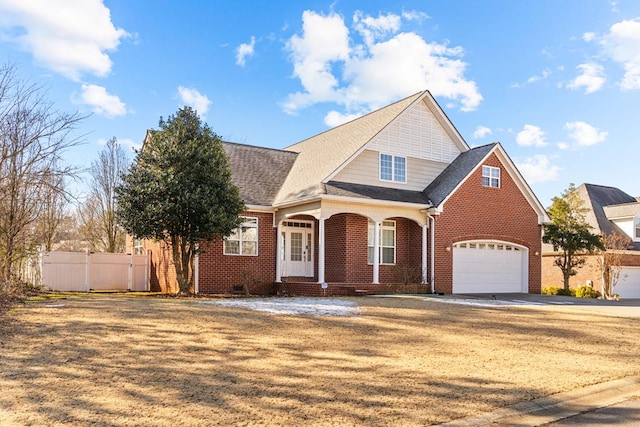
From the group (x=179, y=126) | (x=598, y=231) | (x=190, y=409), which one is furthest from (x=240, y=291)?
(x=598, y=231)

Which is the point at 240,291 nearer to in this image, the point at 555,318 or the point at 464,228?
the point at 464,228

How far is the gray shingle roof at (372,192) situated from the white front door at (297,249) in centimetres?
283

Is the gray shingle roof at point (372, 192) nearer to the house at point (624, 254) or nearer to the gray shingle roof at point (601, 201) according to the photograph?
the house at point (624, 254)

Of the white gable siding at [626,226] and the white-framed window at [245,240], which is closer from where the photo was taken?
the white-framed window at [245,240]

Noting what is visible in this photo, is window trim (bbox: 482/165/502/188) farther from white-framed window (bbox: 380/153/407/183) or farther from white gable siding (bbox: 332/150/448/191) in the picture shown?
white-framed window (bbox: 380/153/407/183)

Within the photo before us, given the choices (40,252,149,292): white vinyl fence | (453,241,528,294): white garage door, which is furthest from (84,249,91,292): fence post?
(453,241,528,294): white garage door

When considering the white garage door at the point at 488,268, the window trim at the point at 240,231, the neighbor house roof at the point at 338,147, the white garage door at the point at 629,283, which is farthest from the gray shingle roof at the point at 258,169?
the white garage door at the point at 629,283

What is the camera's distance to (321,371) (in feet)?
25.9

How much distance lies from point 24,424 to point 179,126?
46.7 ft

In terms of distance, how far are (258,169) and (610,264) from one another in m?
19.6

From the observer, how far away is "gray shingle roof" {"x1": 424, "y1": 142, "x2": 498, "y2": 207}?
74.4ft

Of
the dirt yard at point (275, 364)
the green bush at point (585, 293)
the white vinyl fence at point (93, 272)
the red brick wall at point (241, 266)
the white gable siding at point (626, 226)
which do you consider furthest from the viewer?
the white gable siding at point (626, 226)

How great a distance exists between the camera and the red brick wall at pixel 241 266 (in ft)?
68.4

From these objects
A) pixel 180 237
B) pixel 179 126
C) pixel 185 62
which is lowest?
pixel 180 237
